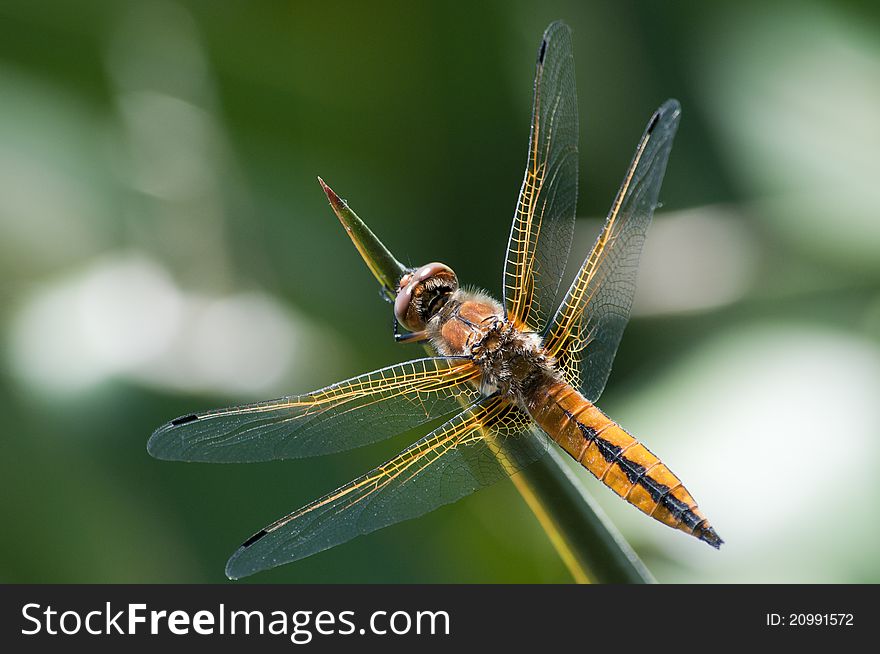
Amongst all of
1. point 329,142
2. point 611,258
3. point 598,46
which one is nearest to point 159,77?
point 329,142

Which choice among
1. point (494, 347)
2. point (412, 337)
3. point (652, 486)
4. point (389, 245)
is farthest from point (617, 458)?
point (389, 245)

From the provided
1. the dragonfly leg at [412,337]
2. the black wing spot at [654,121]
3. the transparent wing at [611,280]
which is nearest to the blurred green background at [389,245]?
the dragonfly leg at [412,337]

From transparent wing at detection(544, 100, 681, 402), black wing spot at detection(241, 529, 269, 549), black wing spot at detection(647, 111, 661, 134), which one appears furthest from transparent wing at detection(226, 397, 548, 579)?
black wing spot at detection(647, 111, 661, 134)

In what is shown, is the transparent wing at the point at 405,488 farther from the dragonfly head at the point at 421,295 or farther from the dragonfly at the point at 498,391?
the dragonfly head at the point at 421,295

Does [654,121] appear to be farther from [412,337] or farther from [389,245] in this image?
[389,245]

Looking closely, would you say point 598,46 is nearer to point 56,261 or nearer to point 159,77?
point 159,77

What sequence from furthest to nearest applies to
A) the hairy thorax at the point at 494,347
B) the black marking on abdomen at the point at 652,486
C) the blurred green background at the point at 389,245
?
the blurred green background at the point at 389,245 → the hairy thorax at the point at 494,347 → the black marking on abdomen at the point at 652,486
